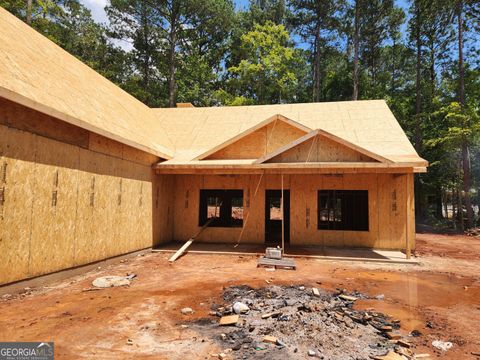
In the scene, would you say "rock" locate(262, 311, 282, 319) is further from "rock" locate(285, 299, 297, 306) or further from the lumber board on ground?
the lumber board on ground

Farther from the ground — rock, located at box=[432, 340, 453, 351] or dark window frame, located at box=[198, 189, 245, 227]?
dark window frame, located at box=[198, 189, 245, 227]

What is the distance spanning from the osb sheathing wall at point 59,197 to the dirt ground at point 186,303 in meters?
0.66

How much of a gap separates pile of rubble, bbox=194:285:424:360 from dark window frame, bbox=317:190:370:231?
6994mm

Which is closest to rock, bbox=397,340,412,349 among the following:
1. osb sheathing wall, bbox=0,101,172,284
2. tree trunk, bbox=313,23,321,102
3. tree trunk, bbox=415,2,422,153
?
osb sheathing wall, bbox=0,101,172,284

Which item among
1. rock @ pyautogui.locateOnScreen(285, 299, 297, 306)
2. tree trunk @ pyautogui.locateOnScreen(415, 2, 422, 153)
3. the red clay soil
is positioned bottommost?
the red clay soil

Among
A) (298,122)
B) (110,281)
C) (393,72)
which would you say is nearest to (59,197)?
(110,281)

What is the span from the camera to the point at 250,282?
24.6 feet

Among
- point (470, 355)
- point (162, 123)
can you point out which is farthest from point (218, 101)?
point (470, 355)

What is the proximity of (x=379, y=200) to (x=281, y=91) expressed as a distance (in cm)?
2475

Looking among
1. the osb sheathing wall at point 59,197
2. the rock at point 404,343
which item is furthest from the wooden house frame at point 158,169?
the rock at point 404,343

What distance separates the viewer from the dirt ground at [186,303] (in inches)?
166

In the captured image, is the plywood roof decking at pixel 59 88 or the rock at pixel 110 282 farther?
the rock at pixel 110 282

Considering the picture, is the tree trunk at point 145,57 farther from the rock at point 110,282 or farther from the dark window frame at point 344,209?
the rock at point 110,282

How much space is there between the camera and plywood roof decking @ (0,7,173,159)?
625 cm
